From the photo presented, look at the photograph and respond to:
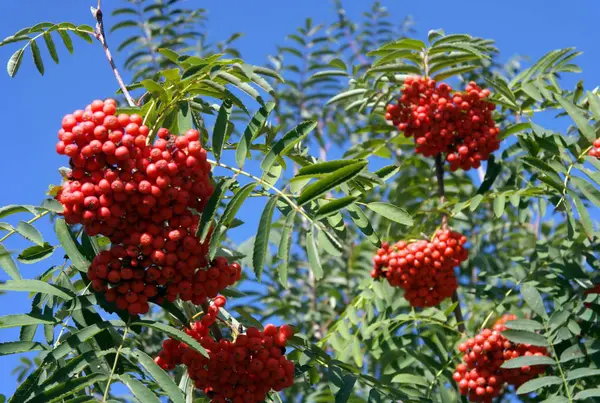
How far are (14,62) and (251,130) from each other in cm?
121

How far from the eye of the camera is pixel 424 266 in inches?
163

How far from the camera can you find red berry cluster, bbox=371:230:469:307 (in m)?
4.15

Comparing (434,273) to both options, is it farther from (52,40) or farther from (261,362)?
(52,40)

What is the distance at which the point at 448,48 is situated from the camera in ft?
13.8

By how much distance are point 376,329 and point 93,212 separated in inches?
85.0

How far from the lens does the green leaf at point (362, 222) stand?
9.25 ft

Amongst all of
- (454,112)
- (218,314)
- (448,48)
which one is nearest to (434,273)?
(454,112)

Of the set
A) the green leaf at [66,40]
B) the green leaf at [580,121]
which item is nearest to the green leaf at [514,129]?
the green leaf at [580,121]

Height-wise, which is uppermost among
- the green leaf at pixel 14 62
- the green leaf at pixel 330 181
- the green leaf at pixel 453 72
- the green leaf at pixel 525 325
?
the green leaf at pixel 14 62

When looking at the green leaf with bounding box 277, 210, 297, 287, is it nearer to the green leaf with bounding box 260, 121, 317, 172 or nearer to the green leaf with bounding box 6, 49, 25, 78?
the green leaf with bounding box 260, 121, 317, 172

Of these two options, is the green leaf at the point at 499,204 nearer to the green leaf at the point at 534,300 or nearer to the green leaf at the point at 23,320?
the green leaf at the point at 534,300

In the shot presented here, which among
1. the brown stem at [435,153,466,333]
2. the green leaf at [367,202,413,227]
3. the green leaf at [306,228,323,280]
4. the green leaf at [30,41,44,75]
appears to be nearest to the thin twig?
the brown stem at [435,153,466,333]

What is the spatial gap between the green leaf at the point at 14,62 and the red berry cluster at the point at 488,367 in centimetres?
254

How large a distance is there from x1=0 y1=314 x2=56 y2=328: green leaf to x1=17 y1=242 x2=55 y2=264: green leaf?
1.06 ft
